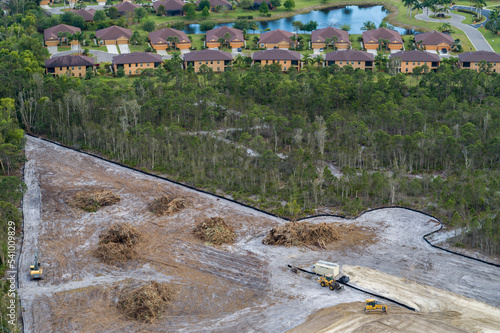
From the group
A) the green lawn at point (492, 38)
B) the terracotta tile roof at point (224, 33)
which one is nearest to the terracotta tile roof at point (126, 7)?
the terracotta tile roof at point (224, 33)

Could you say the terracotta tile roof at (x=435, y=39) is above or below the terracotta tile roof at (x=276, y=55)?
above

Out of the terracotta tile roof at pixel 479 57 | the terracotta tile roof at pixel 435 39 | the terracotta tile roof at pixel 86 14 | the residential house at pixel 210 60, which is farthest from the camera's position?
the terracotta tile roof at pixel 86 14

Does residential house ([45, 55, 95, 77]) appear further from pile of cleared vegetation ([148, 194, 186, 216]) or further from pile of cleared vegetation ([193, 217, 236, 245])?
pile of cleared vegetation ([193, 217, 236, 245])

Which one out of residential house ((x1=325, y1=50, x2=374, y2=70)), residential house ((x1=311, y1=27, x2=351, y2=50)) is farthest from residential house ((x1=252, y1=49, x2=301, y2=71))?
residential house ((x1=311, y1=27, x2=351, y2=50))

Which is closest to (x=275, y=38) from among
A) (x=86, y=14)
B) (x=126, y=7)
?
(x=126, y=7)

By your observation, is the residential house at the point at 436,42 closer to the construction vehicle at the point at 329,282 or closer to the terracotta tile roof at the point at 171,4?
the terracotta tile roof at the point at 171,4

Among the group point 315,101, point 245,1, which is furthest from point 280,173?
point 245,1
